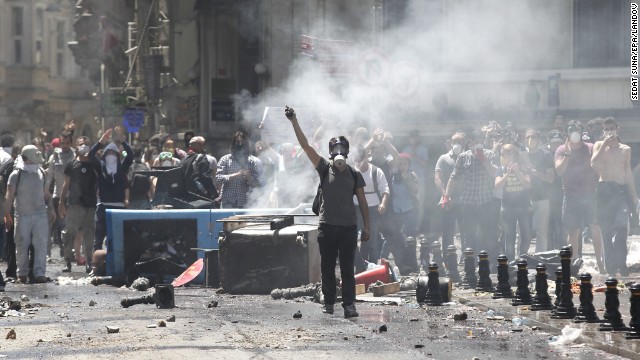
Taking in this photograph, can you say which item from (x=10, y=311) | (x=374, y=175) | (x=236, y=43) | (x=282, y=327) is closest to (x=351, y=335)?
(x=282, y=327)

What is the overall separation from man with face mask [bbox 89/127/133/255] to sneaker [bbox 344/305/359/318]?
630 cm

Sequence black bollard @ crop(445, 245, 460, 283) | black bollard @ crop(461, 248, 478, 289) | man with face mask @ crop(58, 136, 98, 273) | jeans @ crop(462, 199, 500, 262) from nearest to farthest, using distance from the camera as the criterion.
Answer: black bollard @ crop(461, 248, 478, 289) < black bollard @ crop(445, 245, 460, 283) < jeans @ crop(462, 199, 500, 262) < man with face mask @ crop(58, 136, 98, 273)

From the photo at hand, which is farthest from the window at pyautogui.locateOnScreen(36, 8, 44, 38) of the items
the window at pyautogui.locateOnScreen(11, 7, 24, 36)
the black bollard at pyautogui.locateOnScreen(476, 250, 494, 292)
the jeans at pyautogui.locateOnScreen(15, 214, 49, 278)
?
the black bollard at pyautogui.locateOnScreen(476, 250, 494, 292)

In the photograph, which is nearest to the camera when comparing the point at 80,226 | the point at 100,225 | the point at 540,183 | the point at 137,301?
the point at 137,301

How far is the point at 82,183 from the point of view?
1819cm

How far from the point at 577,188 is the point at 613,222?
2.21 feet

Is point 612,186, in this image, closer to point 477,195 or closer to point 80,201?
point 477,195

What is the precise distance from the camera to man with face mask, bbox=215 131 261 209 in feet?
60.7

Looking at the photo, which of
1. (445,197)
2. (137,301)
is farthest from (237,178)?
(137,301)

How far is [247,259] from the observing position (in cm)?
1473

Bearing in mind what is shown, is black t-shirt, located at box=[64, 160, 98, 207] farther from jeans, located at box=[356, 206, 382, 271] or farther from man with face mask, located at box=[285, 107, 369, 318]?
man with face mask, located at box=[285, 107, 369, 318]

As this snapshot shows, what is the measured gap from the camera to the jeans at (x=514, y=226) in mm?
17156

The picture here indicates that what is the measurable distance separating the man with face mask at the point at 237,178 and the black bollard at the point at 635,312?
345 inches

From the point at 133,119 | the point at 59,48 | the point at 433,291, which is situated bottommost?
the point at 433,291
